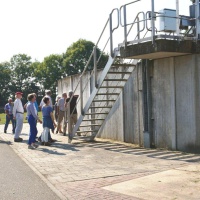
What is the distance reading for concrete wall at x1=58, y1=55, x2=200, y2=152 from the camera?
980cm

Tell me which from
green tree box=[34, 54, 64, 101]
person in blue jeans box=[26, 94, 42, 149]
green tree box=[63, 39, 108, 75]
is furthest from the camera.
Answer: green tree box=[34, 54, 64, 101]

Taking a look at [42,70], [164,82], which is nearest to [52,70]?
[42,70]

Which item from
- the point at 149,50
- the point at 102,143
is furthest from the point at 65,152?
the point at 149,50

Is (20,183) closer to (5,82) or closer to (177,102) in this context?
(177,102)

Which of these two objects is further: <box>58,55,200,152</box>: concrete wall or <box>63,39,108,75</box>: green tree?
<box>63,39,108,75</box>: green tree

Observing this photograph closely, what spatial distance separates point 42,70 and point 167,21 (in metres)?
73.7

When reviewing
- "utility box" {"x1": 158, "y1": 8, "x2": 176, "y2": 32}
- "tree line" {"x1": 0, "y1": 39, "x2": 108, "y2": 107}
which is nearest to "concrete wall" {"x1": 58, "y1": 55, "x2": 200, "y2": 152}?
"utility box" {"x1": 158, "y1": 8, "x2": 176, "y2": 32}

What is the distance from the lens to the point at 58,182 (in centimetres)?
707

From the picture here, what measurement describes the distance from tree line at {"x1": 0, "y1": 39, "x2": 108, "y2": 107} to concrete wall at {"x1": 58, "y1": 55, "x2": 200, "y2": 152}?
4570cm

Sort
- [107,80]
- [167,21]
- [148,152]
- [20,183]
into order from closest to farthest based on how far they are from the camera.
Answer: [20,183], [167,21], [148,152], [107,80]

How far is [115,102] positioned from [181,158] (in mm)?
4599

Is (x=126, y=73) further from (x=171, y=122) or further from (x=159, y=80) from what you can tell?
(x=171, y=122)

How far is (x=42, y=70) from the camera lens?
82.0 m

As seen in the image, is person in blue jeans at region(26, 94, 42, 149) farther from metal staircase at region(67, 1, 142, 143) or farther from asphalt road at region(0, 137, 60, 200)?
asphalt road at region(0, 137, 60, 200)
